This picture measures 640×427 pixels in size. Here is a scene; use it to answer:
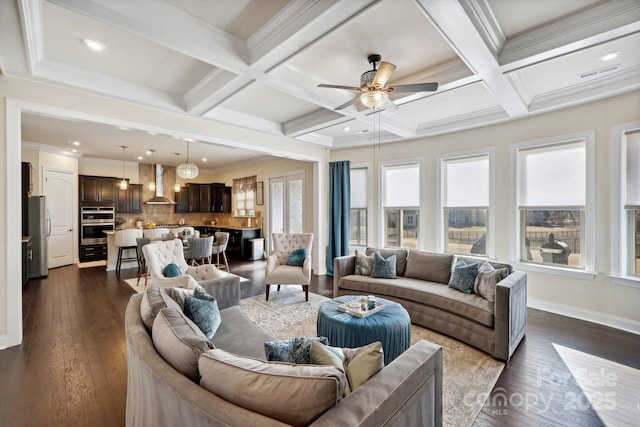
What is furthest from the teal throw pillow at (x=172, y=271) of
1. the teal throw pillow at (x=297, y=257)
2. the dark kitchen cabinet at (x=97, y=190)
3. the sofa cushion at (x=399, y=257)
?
the dark kitchen cabinet at (x=97, y=190)

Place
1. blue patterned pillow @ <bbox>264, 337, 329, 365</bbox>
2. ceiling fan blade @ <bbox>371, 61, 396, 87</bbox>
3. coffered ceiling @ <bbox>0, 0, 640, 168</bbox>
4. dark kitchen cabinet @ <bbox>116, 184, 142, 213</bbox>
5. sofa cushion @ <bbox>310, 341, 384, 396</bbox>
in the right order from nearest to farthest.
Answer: sofa cushion @ <bbox>310, 341, 384, 396</bbox>
blue patterned pillow @ <bbox>264, 337, 329, 365</bbox>
coffered ceiling @ <bbox>0, 0, 640, 168</bbox>
ceiling fan blade @ <bbox>371, 61, 396, 87</bbox>
dark kitchen cabinet @ <bbox>116, 184, 142, 213</bbox>

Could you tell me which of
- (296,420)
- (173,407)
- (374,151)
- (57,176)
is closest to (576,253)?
(374,151)

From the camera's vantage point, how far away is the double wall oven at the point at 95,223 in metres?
7.20

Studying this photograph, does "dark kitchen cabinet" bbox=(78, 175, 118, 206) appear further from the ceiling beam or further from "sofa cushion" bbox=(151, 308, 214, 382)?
the ceiling beam

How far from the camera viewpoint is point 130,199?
8.19 metres

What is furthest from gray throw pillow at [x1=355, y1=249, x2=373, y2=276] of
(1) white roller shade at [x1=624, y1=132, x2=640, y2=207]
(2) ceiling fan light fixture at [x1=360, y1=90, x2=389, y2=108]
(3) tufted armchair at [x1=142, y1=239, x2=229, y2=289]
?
(1) white roller shade at [x1=624, y1=132, x2=640, y2=207]

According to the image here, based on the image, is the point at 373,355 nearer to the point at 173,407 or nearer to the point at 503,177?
the point at 173,407

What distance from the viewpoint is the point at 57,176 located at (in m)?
6.70

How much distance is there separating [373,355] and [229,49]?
8.59 feet

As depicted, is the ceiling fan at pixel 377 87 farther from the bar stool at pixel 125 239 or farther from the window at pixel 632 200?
the bar stool at pixel 125 239

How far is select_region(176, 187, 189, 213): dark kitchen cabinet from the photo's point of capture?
9.17 metres

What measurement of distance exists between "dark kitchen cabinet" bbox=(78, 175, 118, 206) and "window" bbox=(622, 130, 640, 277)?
33.8 feet

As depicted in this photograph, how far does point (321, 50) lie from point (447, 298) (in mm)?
2896

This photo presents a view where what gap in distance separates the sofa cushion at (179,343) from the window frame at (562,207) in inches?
173
